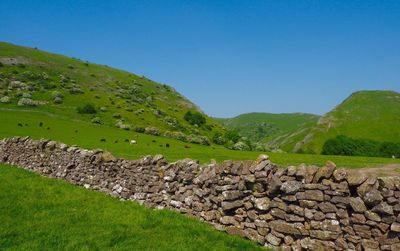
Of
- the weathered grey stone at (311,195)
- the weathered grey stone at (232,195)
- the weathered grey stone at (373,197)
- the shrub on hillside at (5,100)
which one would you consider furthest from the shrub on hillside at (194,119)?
the weathered grey stone at (373,197)

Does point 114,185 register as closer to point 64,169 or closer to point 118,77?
point 64,169

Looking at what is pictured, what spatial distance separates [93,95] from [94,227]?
102 metres

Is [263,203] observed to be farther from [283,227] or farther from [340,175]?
[340,175]

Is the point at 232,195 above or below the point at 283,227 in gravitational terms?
above

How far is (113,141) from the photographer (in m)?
53.5

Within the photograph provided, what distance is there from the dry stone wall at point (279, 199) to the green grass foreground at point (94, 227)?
0.80 metres

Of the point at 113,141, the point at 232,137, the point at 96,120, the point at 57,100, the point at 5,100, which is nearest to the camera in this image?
the point at 113,141

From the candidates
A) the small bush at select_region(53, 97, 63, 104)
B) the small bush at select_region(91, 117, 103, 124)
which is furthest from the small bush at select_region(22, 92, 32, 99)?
the small bush at select_region(91, 117, 103, 124)

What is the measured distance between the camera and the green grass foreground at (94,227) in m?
11.4

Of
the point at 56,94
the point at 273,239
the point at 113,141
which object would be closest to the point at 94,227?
the point at 273,239

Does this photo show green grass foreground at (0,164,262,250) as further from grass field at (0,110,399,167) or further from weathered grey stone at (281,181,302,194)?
grass field at (0,110,399,167)

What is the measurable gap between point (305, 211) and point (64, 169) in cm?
1809

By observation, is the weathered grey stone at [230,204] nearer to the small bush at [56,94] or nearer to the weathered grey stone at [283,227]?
the weathered grey stone at [283,227]

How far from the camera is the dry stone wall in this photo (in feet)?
32.2
